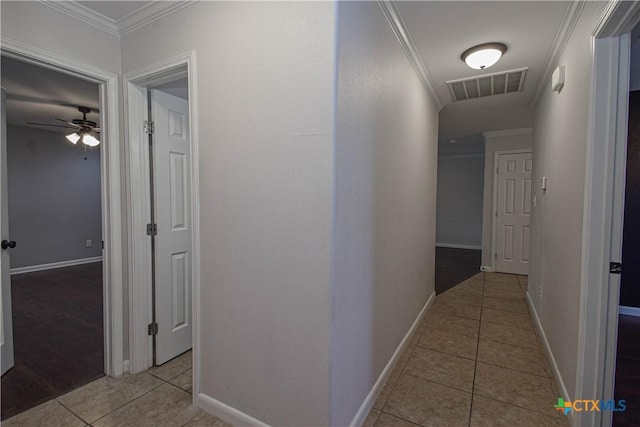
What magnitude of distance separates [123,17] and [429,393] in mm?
3132

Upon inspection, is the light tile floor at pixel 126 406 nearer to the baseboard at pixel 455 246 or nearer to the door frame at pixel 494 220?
the door frame at pixel 494 220

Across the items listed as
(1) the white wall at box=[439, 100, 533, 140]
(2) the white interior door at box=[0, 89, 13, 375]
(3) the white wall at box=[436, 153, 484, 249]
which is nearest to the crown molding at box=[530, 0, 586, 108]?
(1) the white wall at box=[439, 100, 533, 140]

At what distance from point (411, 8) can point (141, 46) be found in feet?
5.70

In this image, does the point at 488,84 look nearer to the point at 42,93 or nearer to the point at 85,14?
the point at 85,14

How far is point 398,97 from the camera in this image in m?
2.17

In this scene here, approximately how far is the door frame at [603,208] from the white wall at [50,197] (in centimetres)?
713

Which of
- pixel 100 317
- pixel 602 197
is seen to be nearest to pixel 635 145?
pixel 602 197

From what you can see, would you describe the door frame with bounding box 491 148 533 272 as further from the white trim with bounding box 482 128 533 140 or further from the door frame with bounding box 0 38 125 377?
the door frame with bounding box 0 38 125 377

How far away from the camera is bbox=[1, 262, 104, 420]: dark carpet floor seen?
198 centimetres

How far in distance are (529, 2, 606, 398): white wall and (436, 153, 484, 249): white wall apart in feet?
16.5

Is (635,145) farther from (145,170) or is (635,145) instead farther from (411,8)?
(145,170)

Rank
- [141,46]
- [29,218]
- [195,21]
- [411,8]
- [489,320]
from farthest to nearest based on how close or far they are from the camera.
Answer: [29,218] < [489,320] < [141,46] < [411,8] < [195,21]

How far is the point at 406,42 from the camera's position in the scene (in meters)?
2.19

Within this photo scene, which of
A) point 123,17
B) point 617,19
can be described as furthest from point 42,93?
point 617,19
